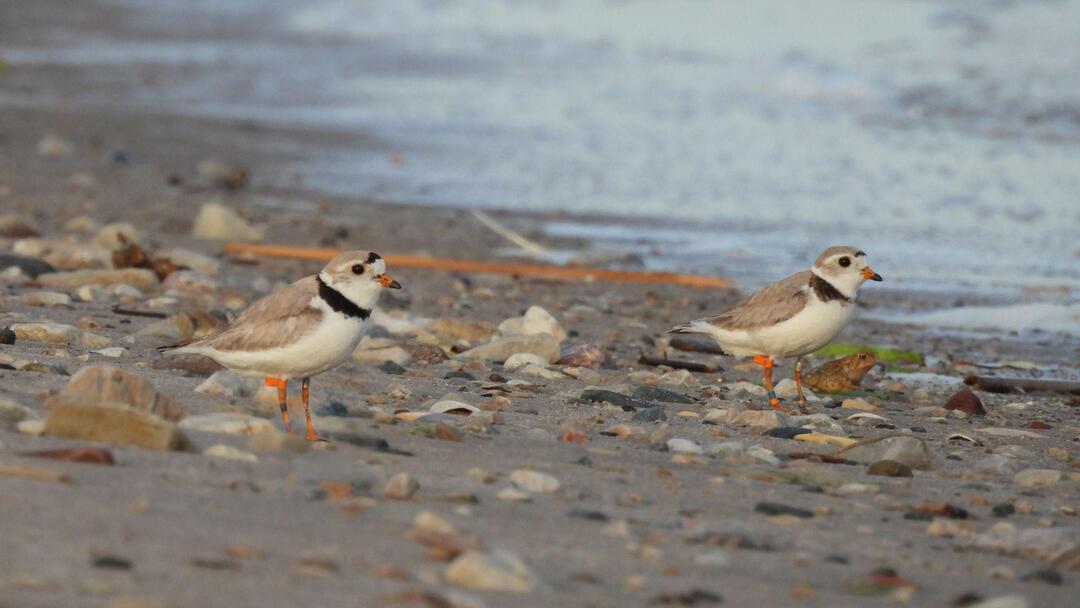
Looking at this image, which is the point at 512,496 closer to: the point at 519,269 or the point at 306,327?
the point at 306,327

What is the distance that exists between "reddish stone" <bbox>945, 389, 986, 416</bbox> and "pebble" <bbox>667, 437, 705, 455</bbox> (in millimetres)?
1836

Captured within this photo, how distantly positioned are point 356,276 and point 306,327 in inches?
10.3

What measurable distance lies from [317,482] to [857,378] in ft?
11.7

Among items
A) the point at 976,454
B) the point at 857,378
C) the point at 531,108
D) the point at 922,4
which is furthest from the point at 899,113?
the point at 976,454

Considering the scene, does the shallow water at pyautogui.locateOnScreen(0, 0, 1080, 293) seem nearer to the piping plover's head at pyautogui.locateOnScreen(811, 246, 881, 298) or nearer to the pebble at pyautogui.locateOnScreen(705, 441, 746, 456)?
the piping plover's head at pyautogui.locateOnScreen(811, 246, 881, 298)

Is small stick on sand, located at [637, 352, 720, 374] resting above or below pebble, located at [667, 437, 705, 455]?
above

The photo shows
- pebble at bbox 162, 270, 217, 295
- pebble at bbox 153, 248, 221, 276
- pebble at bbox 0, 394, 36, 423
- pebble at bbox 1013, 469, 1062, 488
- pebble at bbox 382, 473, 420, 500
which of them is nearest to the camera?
pebble at bbox 382, 473, 420, 500

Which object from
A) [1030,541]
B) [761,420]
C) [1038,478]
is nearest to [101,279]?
[761,420]

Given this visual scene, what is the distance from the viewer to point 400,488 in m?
4.41

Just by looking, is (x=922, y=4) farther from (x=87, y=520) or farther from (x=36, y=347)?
(x=87, y=520)

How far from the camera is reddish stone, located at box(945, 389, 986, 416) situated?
6801mm

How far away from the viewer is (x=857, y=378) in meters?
7.33

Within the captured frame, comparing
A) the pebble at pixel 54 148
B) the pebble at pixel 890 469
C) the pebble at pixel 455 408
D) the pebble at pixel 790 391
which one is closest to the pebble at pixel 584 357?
the pebble at pixel 790 391

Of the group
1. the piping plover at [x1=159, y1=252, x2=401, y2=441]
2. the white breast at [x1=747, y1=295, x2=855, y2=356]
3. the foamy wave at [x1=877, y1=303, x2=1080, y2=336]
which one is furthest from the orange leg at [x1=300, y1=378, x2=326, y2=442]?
the foamy wave at [x1=877, y1=303, x2=1080, y2=336]
